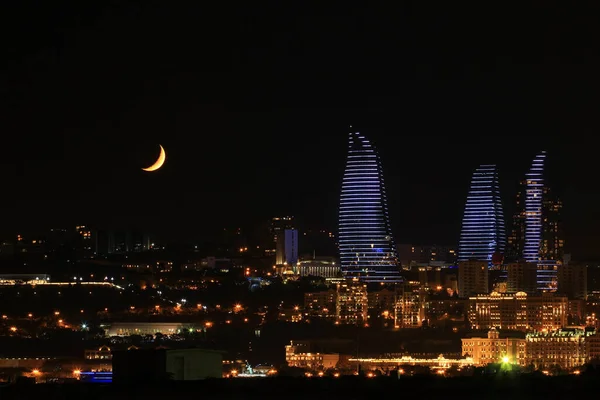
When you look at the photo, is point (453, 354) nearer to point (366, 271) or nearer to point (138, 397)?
point (366, 271)

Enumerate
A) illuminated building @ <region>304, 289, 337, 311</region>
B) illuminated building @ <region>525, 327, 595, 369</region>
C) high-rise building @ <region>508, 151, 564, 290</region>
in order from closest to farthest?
1. illuminated building @ <region>525, 327, 595, 369</region>
2. illuminated building @ <region>304, 289, 337, 311</region>
3. high-rise building @ <region>508, 151, 564, 290</region>

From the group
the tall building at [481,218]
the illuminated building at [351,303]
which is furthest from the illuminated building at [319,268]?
the illuminated building at [351,303]

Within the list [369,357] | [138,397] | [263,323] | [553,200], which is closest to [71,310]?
[263,323]

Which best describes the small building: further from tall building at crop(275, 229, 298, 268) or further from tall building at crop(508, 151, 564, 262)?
tall building at crop(508, 151, 564, 262)

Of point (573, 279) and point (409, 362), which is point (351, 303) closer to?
point (573, 279)

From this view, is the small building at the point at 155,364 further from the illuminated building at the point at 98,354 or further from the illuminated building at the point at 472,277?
the illuminated building at the point at 472,277

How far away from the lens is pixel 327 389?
36.3 feet

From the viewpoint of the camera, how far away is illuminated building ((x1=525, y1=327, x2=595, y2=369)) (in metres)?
52.1

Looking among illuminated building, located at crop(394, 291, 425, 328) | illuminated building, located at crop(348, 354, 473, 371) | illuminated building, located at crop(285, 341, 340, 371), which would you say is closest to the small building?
illuminated building, located at crop(285, 341, 340, 371)

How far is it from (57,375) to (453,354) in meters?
21.4

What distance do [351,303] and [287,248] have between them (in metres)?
15.0

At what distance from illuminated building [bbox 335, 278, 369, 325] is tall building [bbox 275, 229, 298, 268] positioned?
1118cm

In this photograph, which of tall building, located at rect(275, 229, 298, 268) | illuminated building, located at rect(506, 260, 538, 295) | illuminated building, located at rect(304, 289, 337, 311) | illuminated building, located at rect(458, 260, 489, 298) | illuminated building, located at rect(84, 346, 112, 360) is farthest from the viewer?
tall building, located at rect(275, 229, 298, 268)

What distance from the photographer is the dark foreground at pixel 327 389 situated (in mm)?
10844
